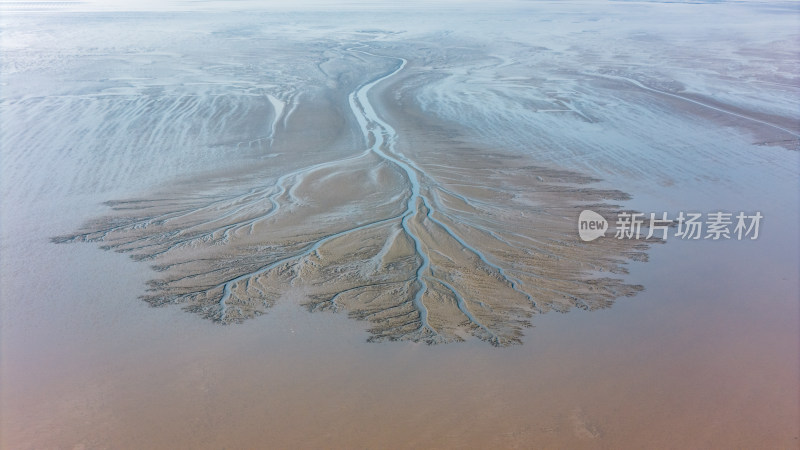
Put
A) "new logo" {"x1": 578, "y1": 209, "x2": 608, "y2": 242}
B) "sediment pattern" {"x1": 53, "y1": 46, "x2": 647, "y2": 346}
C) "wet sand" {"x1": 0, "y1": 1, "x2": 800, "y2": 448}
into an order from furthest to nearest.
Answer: "new logo" {"x1": 578, "y1": 209, "x2": 608, "y2": 242} → "sediment pattern" {"x1": 53, "y1": 46, "x2": 647, "y2": 346} → "wet sand" {"x1": 0, "y1": 1, "x2": 800, "y2": 448}

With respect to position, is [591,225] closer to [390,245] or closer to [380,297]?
[390,245]

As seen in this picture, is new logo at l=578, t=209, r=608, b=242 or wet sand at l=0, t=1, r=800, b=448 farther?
new logo at l=578, t=209, r=608, b=242

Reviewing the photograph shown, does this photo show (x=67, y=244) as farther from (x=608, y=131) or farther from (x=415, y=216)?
(x=608, y=131)

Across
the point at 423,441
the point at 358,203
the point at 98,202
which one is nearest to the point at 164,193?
the point at 98,202

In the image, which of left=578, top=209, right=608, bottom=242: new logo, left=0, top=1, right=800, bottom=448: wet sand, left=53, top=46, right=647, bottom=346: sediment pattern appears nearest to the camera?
left=0, top=1, right=800, bottom=448: wet sand

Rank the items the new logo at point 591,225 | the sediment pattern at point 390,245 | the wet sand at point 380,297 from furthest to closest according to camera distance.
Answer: the new logo at point 591,225 < the sediment pattern at point 390,245 < the wet sand at point 380,297

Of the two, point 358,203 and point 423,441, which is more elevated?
point 358,203

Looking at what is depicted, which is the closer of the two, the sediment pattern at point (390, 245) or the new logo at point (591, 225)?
the sediment pattern at point (390, 245)

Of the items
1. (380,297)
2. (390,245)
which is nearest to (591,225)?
(390,245)
